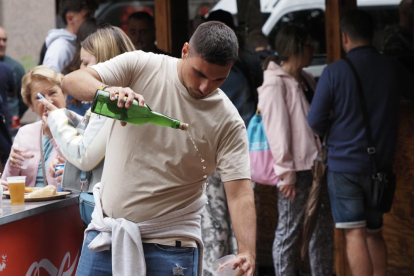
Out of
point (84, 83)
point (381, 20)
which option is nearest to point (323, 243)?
point (381, 20)

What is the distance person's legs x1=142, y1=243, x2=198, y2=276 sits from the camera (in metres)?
3.10

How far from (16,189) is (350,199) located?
2415mm

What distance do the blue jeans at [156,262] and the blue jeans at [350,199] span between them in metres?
2.19

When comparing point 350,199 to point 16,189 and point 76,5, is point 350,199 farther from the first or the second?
point 76,5

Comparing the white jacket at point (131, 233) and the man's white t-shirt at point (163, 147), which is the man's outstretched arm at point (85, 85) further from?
the white jacket at point (131, 233)

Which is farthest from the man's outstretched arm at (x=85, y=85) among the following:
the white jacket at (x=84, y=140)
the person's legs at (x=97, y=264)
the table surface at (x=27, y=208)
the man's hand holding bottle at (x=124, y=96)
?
the table surface at (x=27, y=208)

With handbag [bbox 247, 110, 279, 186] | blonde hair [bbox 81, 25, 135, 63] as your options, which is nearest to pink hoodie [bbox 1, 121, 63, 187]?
blonde hair [bbox 81, 25, 135, 63]

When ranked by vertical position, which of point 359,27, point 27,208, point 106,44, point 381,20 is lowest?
point 27,208

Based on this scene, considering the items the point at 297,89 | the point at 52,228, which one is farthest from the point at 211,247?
the point at 52,228

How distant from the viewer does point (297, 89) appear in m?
5.56

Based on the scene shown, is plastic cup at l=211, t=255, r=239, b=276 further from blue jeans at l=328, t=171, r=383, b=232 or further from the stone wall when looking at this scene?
the stone wall

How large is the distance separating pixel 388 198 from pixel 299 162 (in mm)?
746

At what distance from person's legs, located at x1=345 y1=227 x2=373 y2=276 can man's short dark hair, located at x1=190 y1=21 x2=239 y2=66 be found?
8.53 feet

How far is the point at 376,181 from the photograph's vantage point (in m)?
5.02
